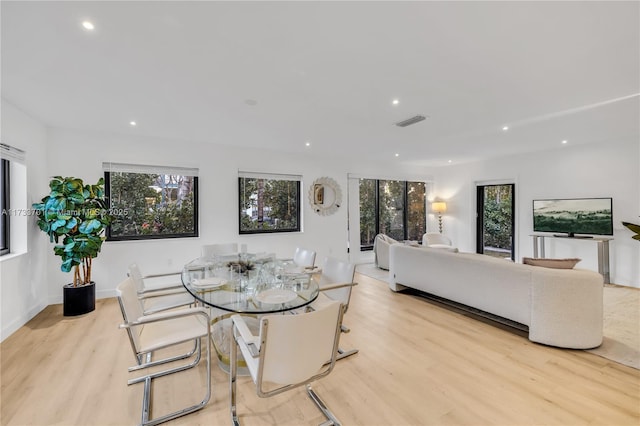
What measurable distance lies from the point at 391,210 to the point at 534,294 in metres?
4.66

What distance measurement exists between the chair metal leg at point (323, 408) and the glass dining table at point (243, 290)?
632 mm

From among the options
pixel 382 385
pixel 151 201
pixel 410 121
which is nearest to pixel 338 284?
pixel 382 385

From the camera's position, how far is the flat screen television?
16.0 ft

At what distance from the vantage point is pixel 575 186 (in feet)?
17.3

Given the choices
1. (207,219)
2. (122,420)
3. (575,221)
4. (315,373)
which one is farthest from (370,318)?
(575,221)

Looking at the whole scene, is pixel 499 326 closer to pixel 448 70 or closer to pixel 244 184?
pixel 448 70

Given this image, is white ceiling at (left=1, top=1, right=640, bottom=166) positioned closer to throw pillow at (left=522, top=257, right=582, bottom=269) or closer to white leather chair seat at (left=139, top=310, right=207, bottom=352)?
throw pillow at (left=522, top=257, right=582, bottom=269)

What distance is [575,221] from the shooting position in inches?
204

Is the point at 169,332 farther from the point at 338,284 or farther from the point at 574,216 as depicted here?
the point at 574,216

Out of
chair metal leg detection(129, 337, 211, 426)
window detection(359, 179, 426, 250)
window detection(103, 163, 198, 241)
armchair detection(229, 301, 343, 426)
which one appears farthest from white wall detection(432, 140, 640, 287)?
chair metal leg detection(129, 337, 211, 426)

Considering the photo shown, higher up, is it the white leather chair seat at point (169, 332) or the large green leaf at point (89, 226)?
the large green leaf at point (89, 226)

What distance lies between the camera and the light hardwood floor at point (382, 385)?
1.84m

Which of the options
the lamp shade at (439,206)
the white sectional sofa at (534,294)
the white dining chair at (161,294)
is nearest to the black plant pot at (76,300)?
the white dining chair at (161,294)

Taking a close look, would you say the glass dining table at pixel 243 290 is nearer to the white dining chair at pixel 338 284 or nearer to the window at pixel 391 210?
the white dining chair at pixel 338 284
